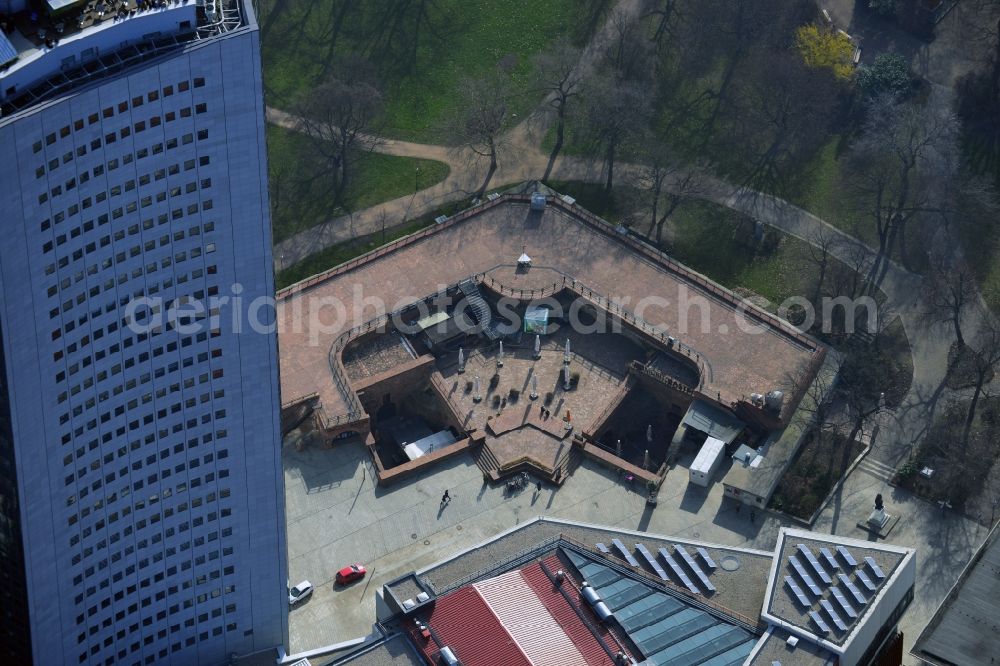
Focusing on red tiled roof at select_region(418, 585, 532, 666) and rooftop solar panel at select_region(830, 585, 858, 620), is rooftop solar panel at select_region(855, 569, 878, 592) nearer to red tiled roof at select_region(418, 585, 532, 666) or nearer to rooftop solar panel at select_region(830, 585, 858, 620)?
rooftop solar panel at select_region(830, 585, 858, 620)

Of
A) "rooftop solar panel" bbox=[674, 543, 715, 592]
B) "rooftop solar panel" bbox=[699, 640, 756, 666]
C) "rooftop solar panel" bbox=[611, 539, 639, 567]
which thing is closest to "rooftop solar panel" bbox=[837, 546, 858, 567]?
"rooftop solar panel" bbox=[674, 543, 715, 592]

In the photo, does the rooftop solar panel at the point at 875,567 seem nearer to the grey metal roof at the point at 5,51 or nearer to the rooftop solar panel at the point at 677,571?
the rooftop solar panel at the point at 677,571

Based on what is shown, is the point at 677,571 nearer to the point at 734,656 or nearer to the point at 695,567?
the point at 695,567

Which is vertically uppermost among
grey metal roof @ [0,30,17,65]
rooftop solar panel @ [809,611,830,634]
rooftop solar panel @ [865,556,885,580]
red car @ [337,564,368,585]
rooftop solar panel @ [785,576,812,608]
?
grey metal roof @ [0,30,17,65]

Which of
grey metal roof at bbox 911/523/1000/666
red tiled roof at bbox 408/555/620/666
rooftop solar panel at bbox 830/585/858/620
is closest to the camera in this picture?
grey metal roof at bbox 911/523/1000/666

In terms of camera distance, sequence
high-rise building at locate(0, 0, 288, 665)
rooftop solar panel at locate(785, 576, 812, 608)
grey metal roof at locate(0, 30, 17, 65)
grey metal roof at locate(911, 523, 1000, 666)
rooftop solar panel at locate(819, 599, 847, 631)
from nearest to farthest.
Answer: grey metal roof at locate(0, 30, 17, 65)
high-rise building at locate(0, 0, 288, 665)
grey metal roof at locate(911, 523, 1000, 666)
rooftop solar panel at locate(819, 599, 847, 631)
rooftop solar panel at locate(785, 576, 812, 608)

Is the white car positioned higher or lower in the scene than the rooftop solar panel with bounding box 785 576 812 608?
higher

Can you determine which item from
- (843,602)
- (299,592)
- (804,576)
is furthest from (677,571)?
(299,592)

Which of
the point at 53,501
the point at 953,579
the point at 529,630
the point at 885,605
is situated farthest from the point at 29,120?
the point at 953,579
